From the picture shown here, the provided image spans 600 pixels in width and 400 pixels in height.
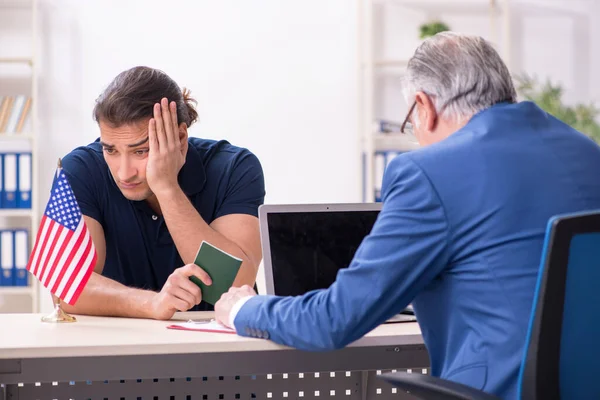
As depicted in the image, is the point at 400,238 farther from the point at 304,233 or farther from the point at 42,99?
the point at 42,99

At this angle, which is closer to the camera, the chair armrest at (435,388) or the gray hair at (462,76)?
the chair armrest at (435,388)

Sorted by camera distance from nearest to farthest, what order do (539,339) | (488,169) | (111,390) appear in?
(539,339), (488,169), (111,390)

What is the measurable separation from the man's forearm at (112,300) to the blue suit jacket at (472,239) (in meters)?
0.63

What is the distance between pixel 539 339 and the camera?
1.22m

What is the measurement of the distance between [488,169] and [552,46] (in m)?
3.90

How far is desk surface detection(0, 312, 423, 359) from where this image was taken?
154 cm

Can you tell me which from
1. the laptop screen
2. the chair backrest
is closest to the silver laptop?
the laptop screen

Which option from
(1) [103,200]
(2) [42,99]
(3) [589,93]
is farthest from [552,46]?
(1) [103,200]

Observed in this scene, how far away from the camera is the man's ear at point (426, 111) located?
149 cm

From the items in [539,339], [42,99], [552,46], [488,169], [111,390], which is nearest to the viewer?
[539,339]

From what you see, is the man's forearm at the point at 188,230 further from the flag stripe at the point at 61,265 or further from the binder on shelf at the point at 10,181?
the binder on shelf at the point at 10,181

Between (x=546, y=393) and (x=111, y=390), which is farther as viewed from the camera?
(x=111, y=390)

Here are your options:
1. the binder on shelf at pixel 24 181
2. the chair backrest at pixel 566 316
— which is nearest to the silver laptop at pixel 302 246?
the chair backrest at pixel 566 316

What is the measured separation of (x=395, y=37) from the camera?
478 centimetres
